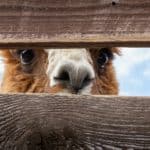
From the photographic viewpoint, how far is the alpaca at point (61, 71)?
13.4ft

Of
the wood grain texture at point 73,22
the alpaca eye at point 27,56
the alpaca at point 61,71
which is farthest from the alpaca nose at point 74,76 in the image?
the wood grain texture at point 73,22

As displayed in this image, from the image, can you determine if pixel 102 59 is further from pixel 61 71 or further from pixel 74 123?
pixel 74 123

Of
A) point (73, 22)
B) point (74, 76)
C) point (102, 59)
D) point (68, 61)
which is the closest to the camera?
point (73, 22)

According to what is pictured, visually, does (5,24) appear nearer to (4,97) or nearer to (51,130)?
(4,97)

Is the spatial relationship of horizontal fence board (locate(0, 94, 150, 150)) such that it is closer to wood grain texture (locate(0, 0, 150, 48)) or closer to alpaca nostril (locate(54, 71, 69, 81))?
wood grain texture (locate(0, 0, 150, 48))

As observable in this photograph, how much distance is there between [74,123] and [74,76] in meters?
1.81

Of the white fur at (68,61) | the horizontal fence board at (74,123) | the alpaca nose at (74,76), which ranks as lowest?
the horizontal fence board at (74,123)

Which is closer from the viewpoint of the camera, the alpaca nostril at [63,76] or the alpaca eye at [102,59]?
the alpaca nostril at [63,76]

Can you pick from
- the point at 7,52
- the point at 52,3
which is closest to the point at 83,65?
the point at 52,3

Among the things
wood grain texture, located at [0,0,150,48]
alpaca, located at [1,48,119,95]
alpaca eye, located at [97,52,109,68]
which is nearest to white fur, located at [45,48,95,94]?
alpaca, located at [1,48,119,95]

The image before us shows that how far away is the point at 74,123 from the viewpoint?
2064 mm

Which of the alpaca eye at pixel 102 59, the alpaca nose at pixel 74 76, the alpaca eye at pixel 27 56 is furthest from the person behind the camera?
the alpaca eye at pixel 102 59

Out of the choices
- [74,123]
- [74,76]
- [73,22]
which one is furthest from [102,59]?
[74,123]

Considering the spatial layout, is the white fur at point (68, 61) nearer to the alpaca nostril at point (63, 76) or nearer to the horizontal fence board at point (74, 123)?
the alpaca nostril at point (63, 76)
